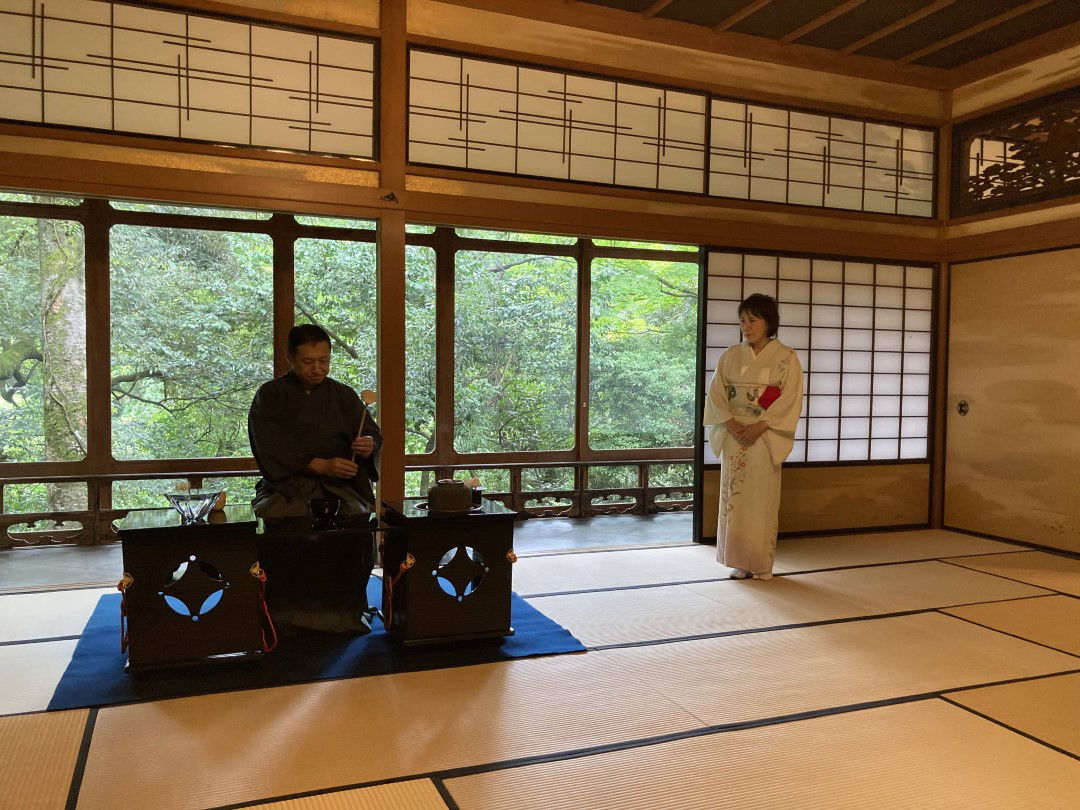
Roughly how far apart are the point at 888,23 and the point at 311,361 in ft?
12.6

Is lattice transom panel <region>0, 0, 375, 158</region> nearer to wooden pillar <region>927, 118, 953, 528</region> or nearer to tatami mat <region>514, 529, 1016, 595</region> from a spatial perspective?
tatami mat <region>514, 529, 1016, 595</region>

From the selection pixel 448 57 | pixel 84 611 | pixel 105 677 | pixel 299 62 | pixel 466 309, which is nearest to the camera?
pixel 105 677

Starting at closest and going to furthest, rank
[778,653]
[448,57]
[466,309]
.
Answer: [778,653], [448,57], [466,309]

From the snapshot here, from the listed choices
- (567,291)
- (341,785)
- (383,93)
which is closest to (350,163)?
(383,93)

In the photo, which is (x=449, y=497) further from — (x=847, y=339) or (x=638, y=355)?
(x=638, y=355)

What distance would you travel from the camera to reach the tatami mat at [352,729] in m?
1.98

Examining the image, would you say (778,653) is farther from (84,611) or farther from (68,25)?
(68,25)

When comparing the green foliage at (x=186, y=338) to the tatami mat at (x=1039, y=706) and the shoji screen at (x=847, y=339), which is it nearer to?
the shoji screen at (x=847, y=339)

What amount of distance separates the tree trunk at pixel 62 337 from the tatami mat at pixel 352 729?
4.08 m

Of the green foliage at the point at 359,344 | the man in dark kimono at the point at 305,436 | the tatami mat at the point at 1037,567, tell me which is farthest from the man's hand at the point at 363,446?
the tatami mat at the point at 1037,567

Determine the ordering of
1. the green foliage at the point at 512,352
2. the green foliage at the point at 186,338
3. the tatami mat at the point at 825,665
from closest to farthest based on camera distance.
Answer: the tatami mat at the point at 825,665 → the green foliage at the point at 186,338 → the green foliage at the point at 512,352

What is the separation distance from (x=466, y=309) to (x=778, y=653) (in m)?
5.14

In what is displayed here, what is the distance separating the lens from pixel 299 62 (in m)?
3.95

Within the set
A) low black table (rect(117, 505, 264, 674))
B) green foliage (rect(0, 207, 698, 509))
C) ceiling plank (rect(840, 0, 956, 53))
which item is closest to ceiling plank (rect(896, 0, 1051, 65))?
ceiling plank (rect(840, 0, 956, 53))
